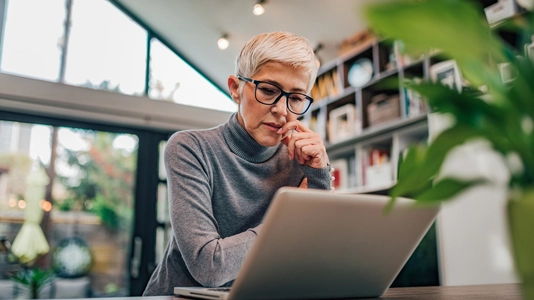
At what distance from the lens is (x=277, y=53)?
1241 mm

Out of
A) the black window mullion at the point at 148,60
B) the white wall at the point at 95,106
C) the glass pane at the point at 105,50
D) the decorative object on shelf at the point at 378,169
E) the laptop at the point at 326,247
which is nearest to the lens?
the laptop at the point at 326,247

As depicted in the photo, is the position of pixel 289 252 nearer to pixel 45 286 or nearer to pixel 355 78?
pixel 355 78

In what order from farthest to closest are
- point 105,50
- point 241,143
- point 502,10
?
1. point 105,50
2. point 502,10
3. point 241,143

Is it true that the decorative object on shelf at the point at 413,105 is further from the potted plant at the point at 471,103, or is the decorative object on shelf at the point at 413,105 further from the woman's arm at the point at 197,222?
the potted plant at the point at 471,103

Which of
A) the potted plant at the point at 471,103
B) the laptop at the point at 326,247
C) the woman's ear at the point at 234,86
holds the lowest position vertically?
the laptop at the point at 326,247

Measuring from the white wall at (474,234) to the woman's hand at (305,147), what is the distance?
4.56ft

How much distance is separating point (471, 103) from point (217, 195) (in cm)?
103

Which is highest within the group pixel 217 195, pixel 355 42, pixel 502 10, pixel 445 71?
pixel 355 42

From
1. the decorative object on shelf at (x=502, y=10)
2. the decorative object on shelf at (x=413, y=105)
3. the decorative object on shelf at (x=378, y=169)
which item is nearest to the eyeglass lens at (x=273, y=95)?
the decorative object on shelf at (x=502, y=10)

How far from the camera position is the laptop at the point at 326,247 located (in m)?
0.63

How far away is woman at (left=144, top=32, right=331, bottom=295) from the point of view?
3.88 feet

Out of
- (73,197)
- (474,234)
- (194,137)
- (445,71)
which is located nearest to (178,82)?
(73,197)

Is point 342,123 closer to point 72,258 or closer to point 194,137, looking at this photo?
point 72,258

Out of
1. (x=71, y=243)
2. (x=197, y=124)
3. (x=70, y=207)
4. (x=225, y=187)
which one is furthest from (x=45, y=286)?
(x=225, y=187)
